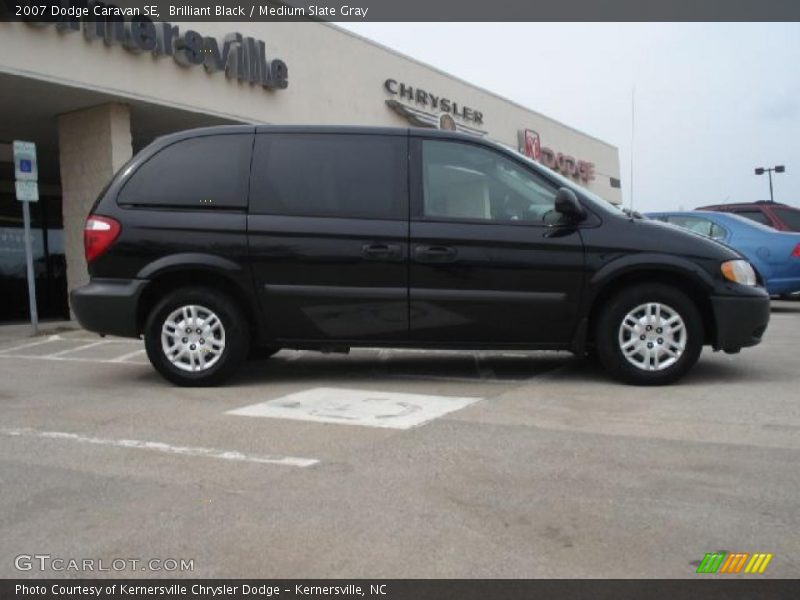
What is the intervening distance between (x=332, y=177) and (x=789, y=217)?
8.91 metres

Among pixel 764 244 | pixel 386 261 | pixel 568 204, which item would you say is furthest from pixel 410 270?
pixel 764 244

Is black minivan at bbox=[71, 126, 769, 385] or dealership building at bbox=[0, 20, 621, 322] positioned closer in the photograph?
black minivan at bbox=[71, 126, 769, 385]

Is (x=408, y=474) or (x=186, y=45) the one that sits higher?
(x=186, y=45)

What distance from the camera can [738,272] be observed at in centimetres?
559

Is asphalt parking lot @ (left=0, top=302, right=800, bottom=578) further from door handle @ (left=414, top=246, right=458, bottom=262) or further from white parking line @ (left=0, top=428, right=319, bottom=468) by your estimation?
door handle @ (left=414, top=246, right=458, bottom=262)

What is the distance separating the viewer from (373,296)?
565cm

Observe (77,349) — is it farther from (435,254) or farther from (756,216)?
(756,216)

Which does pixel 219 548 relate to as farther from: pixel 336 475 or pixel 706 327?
pixel 706 327

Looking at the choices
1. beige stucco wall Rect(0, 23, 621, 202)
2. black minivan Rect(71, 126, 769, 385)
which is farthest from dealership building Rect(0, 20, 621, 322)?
black minivan Rect(71, 126, 769, 385)

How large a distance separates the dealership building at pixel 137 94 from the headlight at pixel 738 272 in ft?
30.8

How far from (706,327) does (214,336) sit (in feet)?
12.4

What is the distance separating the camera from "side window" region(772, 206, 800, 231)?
1161 cm

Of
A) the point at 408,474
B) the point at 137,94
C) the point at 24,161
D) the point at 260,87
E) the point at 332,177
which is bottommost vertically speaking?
the point at 408,474

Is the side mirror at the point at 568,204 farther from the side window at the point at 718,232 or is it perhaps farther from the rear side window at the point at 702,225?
the side window at the point at 718,232
